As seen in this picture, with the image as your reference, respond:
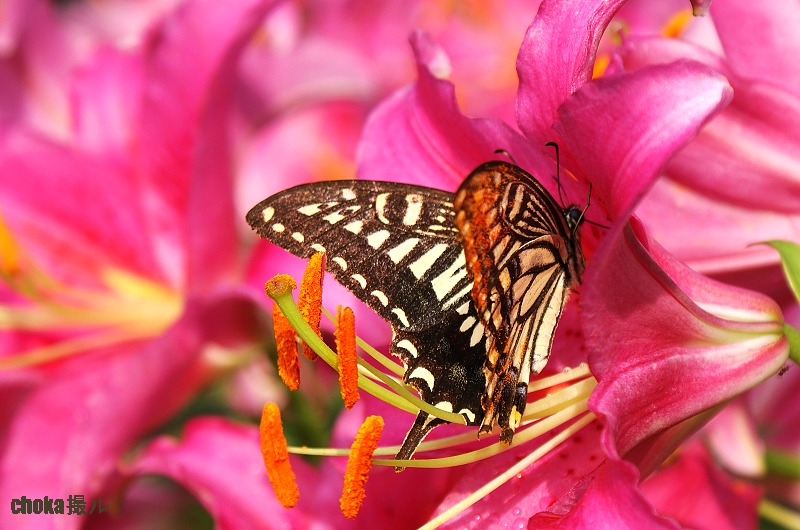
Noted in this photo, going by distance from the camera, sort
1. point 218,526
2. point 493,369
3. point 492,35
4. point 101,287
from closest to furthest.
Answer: point 493,369 → point 218,526 → point 101,287 → point 492,35

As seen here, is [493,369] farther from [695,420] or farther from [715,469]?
[715,469]

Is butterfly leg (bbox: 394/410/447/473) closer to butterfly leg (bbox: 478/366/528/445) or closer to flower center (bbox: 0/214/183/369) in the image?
butterfly leg (bbox: 478/366/528/445)

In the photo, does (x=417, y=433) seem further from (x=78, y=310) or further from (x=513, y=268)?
(x=78, y=310)

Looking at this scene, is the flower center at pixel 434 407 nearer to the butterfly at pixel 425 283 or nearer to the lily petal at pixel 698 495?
the butterfly at pixel 425 283

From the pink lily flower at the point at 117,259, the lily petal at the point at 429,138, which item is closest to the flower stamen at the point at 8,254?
the pink lily flower at the point at 117,259

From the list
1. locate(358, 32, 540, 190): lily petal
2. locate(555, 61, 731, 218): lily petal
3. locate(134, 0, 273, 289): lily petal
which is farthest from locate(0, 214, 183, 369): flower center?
locate(555, 61, 731, 218): lily petal

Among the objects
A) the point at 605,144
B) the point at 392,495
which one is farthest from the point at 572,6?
the point at 392,495
